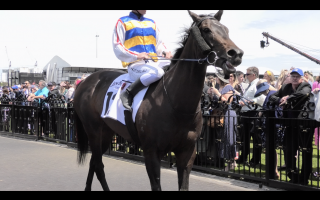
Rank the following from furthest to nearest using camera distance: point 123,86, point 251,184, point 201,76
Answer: point 251,184, point 123,86, point 201,76

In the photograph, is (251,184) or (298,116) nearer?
(298,116)

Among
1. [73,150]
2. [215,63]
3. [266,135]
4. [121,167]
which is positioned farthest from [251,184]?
[73,150]

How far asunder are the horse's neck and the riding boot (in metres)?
0.52

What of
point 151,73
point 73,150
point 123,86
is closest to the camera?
point 151,73

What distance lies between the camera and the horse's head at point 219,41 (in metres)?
3.51

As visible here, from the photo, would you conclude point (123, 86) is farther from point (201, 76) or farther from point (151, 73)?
point (201, 76)

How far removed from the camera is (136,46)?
191 inches

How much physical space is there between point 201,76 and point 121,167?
430 cm

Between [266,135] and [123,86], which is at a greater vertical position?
[123,86]

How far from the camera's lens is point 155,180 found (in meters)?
4.11

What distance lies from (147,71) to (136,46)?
1.61 ft

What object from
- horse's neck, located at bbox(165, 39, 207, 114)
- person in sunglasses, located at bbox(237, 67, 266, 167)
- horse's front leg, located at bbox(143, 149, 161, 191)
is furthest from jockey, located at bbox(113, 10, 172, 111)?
person in sunglasses, located at bbox(237, 67, 266, 167)

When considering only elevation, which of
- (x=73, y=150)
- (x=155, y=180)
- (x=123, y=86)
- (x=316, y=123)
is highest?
(x=123, y=86)

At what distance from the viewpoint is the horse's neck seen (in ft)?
13.0
